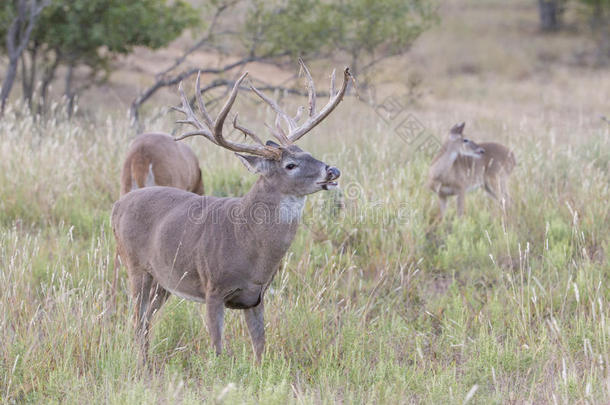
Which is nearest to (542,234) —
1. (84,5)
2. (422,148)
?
(422,148)

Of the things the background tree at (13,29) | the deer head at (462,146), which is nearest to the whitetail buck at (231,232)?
the deer head at (462,146)

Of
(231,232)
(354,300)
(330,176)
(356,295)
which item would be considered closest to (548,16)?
(356,295)

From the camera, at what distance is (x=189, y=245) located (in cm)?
445

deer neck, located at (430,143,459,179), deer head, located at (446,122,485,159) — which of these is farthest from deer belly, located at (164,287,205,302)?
deer head, located at (446,122,485,159)

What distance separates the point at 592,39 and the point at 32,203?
1070 inches

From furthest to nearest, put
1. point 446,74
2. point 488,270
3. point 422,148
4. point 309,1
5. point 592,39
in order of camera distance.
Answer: point 592,39 < point 446,74 < point 309,1 < point 422,148 < point 488,270

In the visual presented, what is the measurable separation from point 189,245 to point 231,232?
0.89 feet

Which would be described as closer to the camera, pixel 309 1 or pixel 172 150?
pixel 172 150

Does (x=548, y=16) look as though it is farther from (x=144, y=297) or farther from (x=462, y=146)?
(x=144, y=297)

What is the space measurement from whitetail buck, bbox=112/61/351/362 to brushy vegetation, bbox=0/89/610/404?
0.30 metres

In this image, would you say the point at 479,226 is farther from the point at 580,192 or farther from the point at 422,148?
the point at 422,148

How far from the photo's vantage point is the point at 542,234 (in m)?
6.90

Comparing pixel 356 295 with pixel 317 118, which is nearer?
pixel 317 118

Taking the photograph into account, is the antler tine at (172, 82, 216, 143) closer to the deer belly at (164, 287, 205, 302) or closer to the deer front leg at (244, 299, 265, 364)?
the deer belly at (164, 287, 205, 302)
